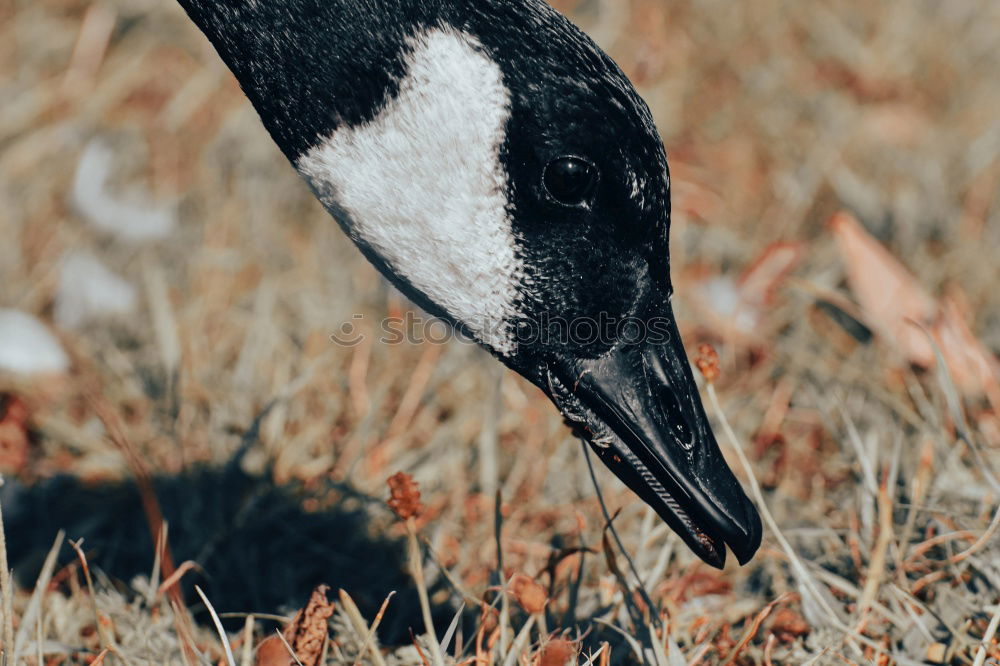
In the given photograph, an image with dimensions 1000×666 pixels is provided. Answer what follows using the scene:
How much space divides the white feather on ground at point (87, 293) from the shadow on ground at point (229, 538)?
708mm

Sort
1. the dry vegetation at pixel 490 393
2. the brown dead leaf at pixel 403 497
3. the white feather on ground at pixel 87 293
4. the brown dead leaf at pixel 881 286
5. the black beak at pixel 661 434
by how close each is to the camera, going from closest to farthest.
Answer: the brown dead leaf at pixel 403 497 < the black beak at pixel 661 434 < the dry vegetation at pixel 490 393 < the brown dead leaf at pixel 881 286 < the white feather on ground at pixel 87 293

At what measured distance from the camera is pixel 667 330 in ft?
5.55

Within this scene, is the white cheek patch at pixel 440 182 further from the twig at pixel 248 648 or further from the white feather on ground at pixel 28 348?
the white feather on ground at pixel 28 348

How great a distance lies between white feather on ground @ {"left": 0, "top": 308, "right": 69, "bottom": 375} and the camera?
8.68 feet

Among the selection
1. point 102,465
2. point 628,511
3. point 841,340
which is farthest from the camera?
point 841,340

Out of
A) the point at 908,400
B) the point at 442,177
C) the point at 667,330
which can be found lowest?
the point at 908,400

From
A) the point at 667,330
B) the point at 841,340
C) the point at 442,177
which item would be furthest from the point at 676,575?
the point at 841,340

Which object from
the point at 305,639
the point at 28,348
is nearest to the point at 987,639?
the point at 305,639

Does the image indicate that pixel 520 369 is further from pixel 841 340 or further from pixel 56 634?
pixel 841 340

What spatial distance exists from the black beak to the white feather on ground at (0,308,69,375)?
1.65 meters

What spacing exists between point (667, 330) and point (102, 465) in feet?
4.84

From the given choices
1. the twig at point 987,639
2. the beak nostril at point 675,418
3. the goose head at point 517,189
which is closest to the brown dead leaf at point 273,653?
the goose head at point 517,189

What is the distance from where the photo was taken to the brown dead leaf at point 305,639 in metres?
1.57

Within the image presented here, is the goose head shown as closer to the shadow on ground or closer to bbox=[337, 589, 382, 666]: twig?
bbox=[337, 589, 382, 666]: twig
